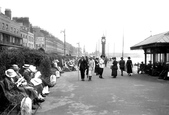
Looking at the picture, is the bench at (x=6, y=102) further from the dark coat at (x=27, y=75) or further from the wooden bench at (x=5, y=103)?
the dark coat at (x=27, y=75)

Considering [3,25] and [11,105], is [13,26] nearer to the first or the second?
[3,25]

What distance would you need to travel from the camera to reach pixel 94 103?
7.30m

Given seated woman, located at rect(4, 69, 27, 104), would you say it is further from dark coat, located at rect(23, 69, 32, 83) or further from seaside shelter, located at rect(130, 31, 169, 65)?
seaside shelter, located at rect(130, 31, 169, 65)

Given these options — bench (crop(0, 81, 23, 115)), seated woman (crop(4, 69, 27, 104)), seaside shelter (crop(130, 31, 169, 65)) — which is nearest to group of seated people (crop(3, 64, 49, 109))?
seated woman (crop(4, 69, 27, 104))

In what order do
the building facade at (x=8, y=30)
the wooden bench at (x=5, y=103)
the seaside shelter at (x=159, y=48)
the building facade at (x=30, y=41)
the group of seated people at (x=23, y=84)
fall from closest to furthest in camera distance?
the wooden bench at (x=5, y=103) → the group of seated people at (x=23, y=84) → the seaside shelter at (x=159, y=48) → the building facade at (x=8, y=30) → the building facade at (x=30, y=41)

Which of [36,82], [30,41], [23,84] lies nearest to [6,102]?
[23,84]

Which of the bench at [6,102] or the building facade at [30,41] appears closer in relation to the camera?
the bench at [6,102]

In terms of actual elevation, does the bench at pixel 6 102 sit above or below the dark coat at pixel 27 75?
below

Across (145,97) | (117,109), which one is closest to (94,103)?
(117,109)

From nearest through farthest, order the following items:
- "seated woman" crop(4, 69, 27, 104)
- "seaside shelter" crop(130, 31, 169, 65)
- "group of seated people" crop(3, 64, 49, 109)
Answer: "seated woman" crop(4, 69, 27, 104)
"group of seated people" crop(3, 64, 49, 109)
"seaside shelter" crop(130, 31, 169, 65)

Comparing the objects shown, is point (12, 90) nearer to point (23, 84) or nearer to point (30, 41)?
point (23, 84)

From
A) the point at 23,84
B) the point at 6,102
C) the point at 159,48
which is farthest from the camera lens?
the point at 159,48

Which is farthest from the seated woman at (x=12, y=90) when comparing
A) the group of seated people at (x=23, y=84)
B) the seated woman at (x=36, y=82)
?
the seated woman at (x=36, y=82)

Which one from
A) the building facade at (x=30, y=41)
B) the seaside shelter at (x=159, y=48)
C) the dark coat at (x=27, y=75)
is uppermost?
the building facade at (x=30, y=41)
